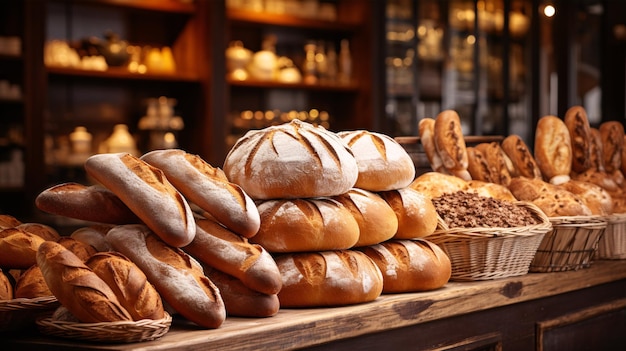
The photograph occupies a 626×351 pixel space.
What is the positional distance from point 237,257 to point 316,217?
0.21m

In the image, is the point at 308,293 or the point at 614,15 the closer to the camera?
the point at 308,293

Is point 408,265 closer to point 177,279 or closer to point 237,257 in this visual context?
point 237,257

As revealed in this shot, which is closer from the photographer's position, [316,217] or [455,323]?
[316,217]

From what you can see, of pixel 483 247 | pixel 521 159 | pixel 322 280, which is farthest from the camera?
pixel 521 159

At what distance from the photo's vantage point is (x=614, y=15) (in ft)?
16.6

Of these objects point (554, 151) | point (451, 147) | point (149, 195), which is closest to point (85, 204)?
point (149, 195)

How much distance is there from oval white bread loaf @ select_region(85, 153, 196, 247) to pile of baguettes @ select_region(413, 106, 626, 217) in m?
0.99

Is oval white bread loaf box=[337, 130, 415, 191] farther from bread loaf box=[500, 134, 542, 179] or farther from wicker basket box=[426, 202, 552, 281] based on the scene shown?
bread loaf box=[500, 134, 542, 179]

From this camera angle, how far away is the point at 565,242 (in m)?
2.20

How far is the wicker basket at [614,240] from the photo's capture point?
243 cm

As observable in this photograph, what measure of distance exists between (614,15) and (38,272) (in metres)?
4.49

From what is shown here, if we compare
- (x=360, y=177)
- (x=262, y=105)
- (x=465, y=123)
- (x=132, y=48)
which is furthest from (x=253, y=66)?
(x=360, y=177)

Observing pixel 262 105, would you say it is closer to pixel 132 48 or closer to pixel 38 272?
pixel 132 48

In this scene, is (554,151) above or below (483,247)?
above
